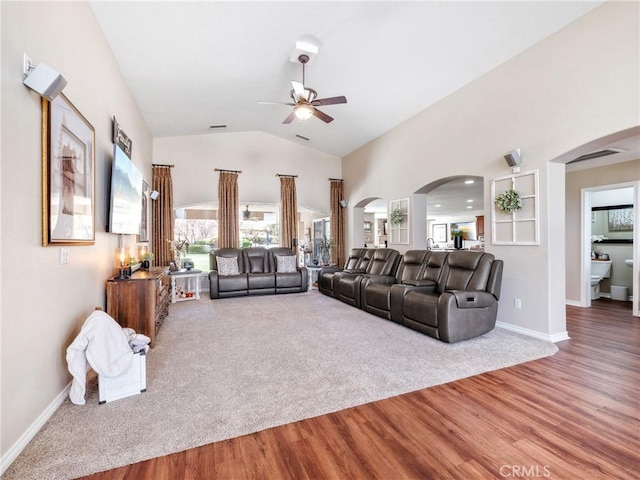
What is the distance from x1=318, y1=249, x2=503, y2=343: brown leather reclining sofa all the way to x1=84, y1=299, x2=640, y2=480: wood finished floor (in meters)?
0.93

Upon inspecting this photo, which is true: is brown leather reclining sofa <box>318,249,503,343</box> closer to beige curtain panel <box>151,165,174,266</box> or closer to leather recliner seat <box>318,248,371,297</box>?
leather recliner seat <box>318,248,371,297</box>

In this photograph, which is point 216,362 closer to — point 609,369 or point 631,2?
point 609,369

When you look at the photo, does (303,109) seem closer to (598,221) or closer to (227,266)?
(227,266)

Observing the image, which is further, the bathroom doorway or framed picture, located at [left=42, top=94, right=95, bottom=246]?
the bathroom doorway

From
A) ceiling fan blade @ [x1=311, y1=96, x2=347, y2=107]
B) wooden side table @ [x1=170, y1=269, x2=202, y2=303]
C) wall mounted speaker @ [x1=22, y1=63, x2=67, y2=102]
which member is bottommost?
wooden side table @ [x1=170, y1=269, x2=202, y2=303]

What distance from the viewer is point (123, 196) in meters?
3.63

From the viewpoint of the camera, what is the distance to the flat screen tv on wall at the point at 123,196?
331cm

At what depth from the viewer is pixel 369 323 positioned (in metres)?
4.37

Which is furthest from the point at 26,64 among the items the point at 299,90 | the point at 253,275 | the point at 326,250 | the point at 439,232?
the point at 439,232

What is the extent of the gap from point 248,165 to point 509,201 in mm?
5767

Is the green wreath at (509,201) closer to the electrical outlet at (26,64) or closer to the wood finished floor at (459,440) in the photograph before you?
the wood finished floor at (459,440)

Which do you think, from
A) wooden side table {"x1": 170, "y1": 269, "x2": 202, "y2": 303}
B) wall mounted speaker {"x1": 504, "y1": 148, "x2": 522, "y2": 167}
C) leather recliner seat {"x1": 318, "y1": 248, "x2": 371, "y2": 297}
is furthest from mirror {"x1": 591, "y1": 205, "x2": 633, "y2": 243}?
wooden side table {"x1": 170, "y1": 269, "x2": 202, "y2": 303}

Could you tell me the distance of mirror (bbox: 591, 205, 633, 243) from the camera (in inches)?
240

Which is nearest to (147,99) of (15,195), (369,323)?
(15,195)
